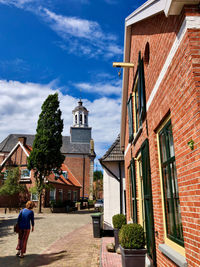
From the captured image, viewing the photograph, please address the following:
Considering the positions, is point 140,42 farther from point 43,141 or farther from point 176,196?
point 43,141

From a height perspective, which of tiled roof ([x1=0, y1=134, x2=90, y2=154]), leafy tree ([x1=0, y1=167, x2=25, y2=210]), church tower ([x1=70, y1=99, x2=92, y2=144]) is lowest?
leafy tree ([x1=0, y1=167, x2=25, y2=210])

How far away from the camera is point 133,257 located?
421 cm

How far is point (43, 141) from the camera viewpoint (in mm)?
24516

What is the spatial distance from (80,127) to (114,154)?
129ft

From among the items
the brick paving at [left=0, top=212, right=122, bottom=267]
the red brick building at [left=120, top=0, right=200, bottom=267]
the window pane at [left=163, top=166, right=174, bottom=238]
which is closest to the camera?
the red brick building at [left=120, top=0, right=200, bottom=267]

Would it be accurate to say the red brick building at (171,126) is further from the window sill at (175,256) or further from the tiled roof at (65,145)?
the tiled roof at (65,145)

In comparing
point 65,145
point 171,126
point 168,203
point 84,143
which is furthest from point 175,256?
point 84,143

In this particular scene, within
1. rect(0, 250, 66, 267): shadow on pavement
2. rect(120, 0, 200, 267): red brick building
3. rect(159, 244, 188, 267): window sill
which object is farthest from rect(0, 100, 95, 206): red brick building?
rect(159, 244, 188, 267): window sill

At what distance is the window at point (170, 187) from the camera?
3.39 m

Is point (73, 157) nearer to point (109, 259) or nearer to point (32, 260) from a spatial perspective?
point (32, 260)

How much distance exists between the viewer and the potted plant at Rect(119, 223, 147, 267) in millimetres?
4191

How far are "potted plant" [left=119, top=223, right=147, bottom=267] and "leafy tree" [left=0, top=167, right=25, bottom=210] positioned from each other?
82.7ft

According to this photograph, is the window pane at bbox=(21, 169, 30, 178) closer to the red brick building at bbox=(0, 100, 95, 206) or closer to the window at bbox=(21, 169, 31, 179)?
Answer: the window at bbox=(21, 169, 31, 179)

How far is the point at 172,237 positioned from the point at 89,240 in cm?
722
